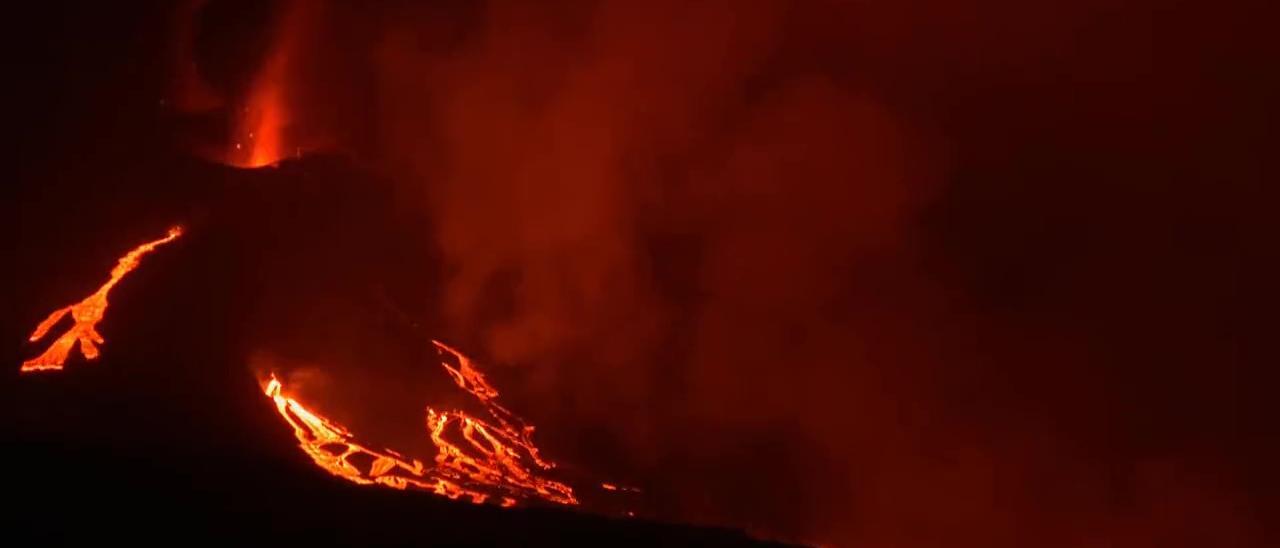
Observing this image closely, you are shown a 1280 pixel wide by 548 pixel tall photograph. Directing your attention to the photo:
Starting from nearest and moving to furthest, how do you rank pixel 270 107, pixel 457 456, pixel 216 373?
pixel 216 373
pixel 457 456
pixel 270 107

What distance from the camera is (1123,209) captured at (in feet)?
24.1

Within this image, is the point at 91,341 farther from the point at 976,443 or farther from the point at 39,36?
the point at 976,443

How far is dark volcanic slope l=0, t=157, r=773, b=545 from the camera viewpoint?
9.79ft

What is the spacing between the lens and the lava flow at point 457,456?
167 inches

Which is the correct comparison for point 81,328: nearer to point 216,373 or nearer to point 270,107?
point 216,373

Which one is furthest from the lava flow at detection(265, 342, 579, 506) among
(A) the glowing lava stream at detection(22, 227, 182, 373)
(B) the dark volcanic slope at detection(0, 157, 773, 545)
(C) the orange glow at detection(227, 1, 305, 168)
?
(C) the orange glow at detection(227, 1, 305, 168)

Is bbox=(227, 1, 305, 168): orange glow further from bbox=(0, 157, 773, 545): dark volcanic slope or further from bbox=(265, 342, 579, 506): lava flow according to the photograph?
bbox=(265, 342, 579, 506): lava flow

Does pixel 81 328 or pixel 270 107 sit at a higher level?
pixel 270 107

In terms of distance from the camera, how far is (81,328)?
5.10 metres

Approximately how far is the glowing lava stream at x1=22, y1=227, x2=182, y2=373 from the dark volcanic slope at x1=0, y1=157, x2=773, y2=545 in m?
0.05

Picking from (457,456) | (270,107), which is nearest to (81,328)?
(457,456)

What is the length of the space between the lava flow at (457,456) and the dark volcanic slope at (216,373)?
0.14m

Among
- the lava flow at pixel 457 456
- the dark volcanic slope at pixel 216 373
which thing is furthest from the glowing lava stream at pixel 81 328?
the lava flow at pixel 457 456

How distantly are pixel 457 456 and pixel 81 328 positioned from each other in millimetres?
1529
